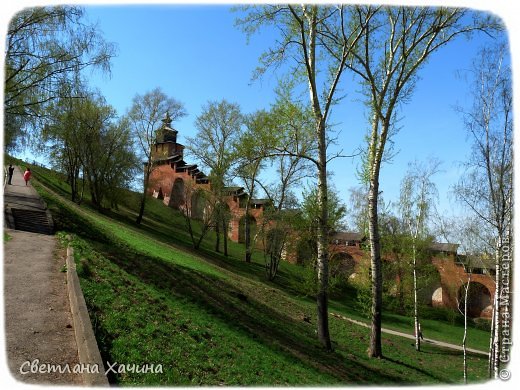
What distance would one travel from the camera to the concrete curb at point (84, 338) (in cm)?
434

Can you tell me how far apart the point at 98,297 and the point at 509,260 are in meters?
9.10

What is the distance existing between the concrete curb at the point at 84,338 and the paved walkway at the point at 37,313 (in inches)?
3.7

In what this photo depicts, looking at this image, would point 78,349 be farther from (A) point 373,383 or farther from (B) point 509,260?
(B) point 509,260

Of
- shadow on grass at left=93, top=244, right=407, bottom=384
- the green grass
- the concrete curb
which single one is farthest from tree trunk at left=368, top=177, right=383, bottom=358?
the concrete curb

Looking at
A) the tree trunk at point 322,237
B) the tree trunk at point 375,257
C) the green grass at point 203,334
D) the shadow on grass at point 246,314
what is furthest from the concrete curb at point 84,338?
the tree trunk at point 375,257

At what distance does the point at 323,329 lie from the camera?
33.4 ft

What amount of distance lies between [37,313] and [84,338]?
147 centimetres

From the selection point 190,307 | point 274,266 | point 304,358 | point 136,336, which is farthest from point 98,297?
point 274,266

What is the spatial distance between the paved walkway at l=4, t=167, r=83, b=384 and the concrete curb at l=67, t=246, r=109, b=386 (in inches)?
3.7

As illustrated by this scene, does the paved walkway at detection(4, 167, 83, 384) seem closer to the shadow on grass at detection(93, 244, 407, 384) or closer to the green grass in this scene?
the green grass

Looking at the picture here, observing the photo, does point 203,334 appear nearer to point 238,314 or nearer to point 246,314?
point 238,314

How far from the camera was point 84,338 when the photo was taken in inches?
205

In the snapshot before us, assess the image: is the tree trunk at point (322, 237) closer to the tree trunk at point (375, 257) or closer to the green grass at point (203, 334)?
the green grass at point (203, 334)

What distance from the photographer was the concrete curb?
4.34 metres
